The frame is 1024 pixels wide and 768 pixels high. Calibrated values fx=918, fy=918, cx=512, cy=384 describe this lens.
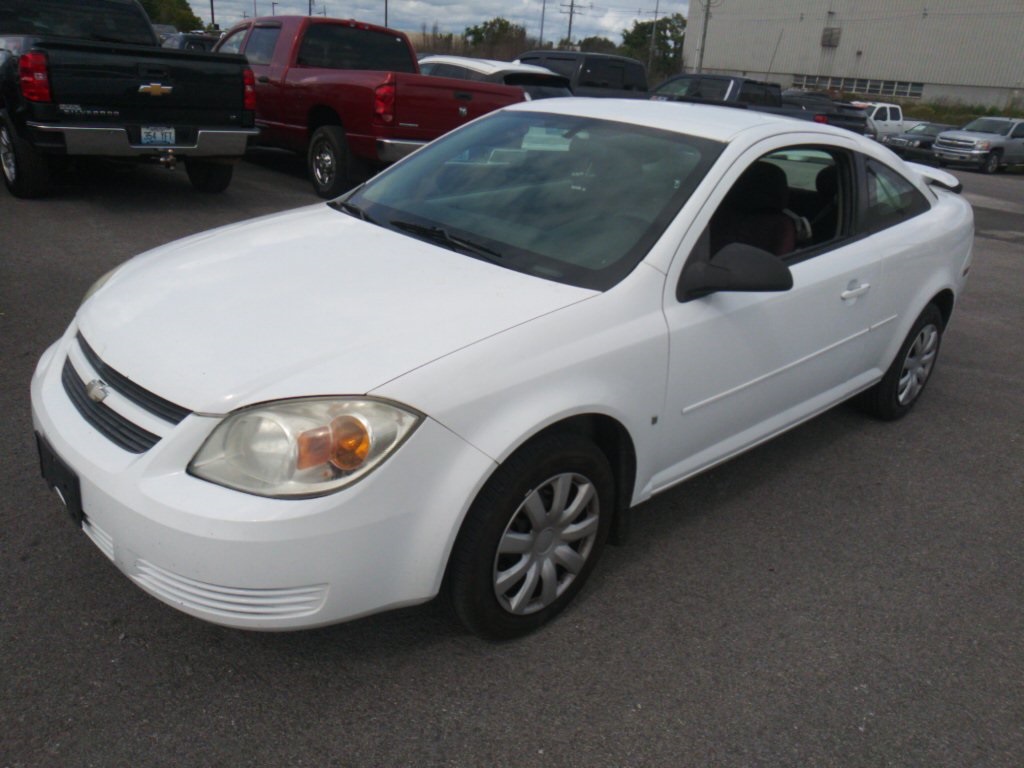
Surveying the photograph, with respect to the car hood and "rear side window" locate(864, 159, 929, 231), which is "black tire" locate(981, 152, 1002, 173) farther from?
the car hood

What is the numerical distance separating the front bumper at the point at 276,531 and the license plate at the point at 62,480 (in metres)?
0.05

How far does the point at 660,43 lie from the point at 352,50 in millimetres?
82432

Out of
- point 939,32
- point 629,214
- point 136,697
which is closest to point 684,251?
point 629,214

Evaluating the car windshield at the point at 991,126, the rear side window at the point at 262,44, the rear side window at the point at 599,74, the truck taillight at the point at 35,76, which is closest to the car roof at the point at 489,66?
the rear side window at the point at 262,44

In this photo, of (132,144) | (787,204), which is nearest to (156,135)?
(132,144)

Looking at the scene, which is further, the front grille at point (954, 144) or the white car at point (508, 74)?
the front grille at point (954, 144)

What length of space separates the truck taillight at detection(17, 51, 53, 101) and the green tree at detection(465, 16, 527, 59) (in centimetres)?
5129

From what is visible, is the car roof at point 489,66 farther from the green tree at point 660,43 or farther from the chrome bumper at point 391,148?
the green tree at point 660,43

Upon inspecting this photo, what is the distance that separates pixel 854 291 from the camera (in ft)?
12.8

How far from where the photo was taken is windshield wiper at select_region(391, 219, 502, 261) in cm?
316

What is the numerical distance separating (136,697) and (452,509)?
1.00m

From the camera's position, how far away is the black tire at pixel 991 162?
85.8 feet

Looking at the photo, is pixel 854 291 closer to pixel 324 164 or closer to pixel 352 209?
pixel 352 209

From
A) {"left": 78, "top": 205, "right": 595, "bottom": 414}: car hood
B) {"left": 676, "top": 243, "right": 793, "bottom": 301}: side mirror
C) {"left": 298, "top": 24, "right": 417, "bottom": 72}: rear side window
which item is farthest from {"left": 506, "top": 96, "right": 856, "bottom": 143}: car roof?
{"left": 298, "top": 24, "right": 417, "bottom": 72}: rear side window
